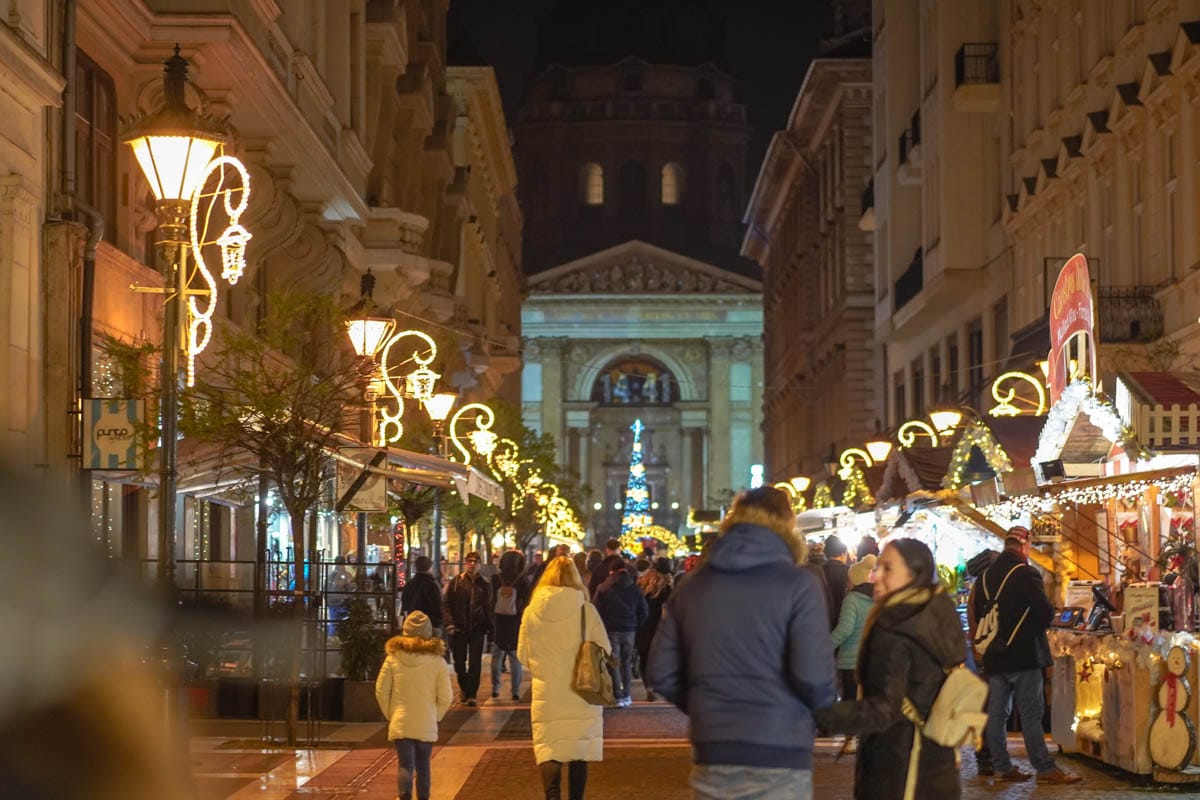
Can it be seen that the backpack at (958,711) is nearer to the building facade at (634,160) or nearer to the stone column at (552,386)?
the stone column at (552,386)

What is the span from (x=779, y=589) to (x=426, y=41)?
37.4m

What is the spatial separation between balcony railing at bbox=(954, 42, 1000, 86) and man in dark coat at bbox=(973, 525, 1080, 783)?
79.5 feet

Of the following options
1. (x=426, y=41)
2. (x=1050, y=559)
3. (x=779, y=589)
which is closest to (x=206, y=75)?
(x=1050, y=559)

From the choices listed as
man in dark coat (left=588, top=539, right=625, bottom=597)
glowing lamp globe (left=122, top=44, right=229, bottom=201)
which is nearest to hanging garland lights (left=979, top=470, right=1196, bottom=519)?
man in dark coat (left=588, top=539, right=625, bottom=597)

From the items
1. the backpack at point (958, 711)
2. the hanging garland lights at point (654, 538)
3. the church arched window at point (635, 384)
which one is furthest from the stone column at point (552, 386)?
the backpack at point (958, 711)

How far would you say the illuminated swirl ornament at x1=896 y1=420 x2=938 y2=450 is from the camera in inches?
1236

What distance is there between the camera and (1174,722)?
13.2 m

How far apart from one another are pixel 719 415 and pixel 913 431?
10423cm

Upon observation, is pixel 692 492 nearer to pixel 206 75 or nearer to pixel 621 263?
pixel 621 263

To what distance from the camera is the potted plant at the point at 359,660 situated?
19.2 metres

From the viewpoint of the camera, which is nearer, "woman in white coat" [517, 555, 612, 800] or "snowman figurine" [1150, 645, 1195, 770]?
"woman in white coat" [517, 555, 612, 800]

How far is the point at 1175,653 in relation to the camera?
13188 mm

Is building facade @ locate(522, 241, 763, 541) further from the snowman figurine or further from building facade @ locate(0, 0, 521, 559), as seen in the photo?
the snowman figurine

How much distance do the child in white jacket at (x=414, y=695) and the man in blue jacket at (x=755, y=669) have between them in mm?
5476
